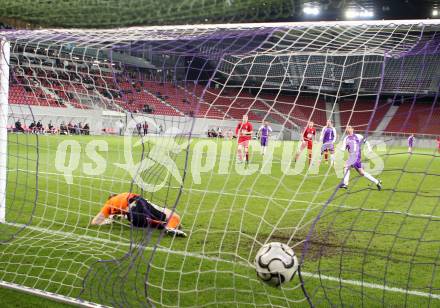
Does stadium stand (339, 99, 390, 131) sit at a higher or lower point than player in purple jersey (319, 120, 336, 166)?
higher

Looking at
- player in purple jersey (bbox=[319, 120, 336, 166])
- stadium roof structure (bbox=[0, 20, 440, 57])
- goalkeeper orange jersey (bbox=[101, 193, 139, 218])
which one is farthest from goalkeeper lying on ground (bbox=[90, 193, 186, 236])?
player in purple jersey (bbox=[319, 120, 336, 166])

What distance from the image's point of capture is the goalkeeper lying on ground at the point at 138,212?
4980 millimetres

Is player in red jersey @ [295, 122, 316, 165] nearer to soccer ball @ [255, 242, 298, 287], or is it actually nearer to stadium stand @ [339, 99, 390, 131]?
stadium stand @ [339, 99, 390, 131]

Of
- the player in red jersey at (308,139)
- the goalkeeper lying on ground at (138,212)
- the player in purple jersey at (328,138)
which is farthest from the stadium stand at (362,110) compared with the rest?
the goalkeeper lying on ground at (138,212)

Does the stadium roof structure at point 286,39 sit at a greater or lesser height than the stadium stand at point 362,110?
greater

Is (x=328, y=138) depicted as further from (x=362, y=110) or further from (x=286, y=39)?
(x=286, y=39)

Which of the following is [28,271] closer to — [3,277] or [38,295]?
[3,277]

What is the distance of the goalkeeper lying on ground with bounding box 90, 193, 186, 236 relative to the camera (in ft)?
16.3

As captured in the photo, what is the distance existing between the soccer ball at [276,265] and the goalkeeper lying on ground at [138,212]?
1.79 m

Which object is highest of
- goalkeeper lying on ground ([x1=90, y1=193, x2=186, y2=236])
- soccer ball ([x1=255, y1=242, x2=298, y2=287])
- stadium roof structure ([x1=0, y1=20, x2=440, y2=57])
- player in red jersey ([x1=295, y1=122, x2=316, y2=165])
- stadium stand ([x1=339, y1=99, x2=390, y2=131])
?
stadium roof structure ([x1=0, y1=20, x2=440, y2=57])

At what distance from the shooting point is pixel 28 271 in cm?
402

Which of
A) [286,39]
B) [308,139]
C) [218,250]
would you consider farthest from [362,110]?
[308,139]

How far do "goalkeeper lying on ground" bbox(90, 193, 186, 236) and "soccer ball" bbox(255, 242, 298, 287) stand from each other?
1791mm

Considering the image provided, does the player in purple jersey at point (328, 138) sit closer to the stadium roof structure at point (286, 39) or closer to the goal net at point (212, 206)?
the goal net at point (212, 206)
